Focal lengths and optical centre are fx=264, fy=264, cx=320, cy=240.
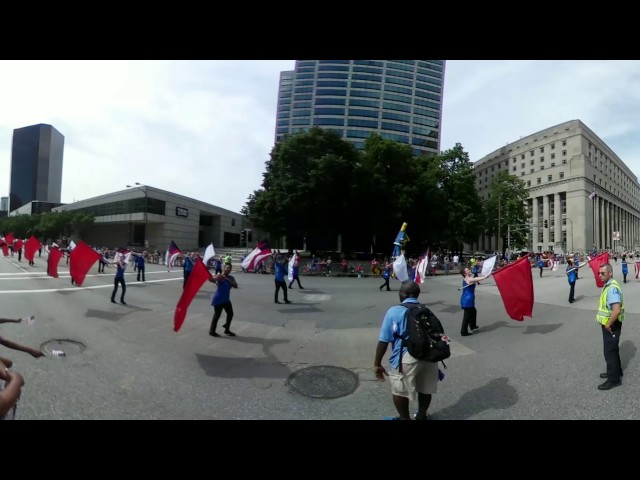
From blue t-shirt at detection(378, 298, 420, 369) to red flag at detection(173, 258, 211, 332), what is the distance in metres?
3.41

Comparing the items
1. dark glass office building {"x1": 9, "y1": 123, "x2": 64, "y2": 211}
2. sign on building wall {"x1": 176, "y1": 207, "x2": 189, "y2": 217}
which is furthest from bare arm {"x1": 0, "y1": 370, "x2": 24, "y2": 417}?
sign on building wall {"x1": 176, "y1": 207, "x2": 189, "y2": 217}

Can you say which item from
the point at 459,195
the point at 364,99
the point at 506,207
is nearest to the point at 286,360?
the point at 364,99

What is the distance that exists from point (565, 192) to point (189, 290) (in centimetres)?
7800

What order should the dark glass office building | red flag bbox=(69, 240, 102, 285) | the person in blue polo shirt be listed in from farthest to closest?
red flag bbox=(69, 240, 102, 285), the person in blue polo shirt, the dark glass office building

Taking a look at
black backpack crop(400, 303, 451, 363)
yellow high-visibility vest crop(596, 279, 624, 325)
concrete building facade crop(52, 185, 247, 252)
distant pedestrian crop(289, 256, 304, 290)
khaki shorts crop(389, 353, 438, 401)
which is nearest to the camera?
black backpack crop(400, 303, 451, 363)

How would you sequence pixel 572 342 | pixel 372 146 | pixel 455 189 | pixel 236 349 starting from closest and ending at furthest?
pixel 236 349
pixel 572 342
pixel 372 146
pixel 455 189

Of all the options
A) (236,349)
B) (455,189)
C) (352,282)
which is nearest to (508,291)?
(352,282)

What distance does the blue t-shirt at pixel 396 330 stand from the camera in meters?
2.91

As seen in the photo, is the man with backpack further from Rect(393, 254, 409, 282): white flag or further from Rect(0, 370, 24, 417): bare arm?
Rect(0, 370, 24, 417): bare arm

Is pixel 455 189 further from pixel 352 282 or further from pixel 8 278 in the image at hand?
pixel 8 278

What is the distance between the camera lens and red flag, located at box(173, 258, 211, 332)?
4577mm
